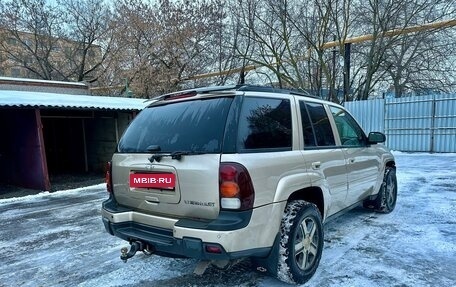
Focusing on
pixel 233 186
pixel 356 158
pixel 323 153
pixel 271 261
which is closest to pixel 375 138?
pixel 356 158

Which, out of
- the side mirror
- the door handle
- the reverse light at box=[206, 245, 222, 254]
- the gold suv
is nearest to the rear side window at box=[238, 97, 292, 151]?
the gold suv

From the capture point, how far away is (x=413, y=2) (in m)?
17.0

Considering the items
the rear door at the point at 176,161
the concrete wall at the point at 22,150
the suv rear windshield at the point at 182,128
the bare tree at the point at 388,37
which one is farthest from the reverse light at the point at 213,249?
the bare tree at the point at 388,37

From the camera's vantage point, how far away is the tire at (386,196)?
501 centimetres

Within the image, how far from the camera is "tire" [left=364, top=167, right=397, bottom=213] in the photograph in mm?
5012

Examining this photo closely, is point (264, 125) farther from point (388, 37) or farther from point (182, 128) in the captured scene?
point (388, 37)

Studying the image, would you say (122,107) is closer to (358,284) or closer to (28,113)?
(28,113)

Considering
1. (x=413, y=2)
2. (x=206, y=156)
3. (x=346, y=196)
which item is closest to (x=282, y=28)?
(x=413, y=2)

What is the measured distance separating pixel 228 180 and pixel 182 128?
2.25 ft

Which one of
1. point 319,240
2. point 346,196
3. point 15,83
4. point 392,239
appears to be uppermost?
point 15,83

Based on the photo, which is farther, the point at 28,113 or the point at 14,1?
the point at 14,1

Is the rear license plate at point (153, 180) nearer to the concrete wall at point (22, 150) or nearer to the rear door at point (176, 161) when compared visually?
the rear door at point (176, 161)

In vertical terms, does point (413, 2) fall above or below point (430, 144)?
above

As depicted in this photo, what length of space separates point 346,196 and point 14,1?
2689 cm
